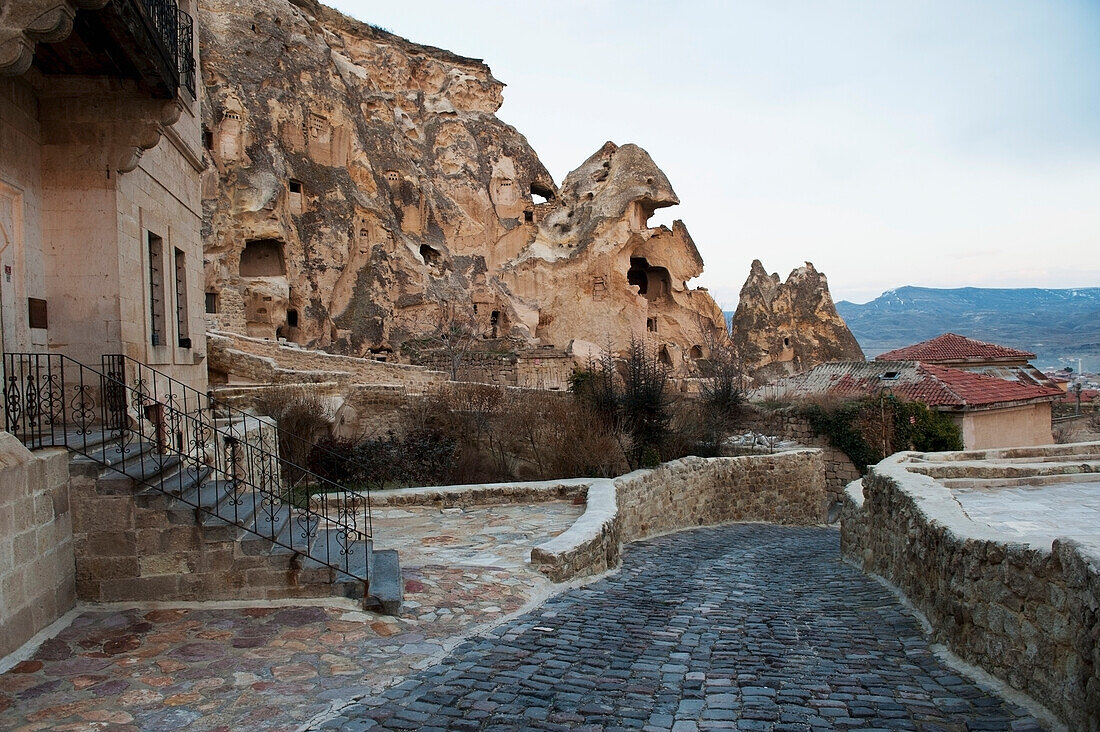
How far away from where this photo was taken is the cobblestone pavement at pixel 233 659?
4.11m

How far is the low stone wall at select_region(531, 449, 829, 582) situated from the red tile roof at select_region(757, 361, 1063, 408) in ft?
19.2

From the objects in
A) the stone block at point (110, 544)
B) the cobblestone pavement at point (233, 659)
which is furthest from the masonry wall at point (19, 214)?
the cobblestone pavement at point (233, 659)

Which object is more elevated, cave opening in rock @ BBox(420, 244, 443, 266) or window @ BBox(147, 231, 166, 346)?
cave opening in rock @ BBox(420, 244, 443, 266)

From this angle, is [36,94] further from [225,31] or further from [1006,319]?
[1006,319]

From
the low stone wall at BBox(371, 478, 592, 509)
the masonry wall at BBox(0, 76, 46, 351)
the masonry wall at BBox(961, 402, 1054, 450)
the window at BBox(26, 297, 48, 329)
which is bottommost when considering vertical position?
the masonry wall at BBox(961, 402, 1054, 450)

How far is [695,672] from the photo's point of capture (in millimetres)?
4891

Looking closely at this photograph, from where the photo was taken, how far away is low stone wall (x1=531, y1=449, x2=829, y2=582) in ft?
25.8

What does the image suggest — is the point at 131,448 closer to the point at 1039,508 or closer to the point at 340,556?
the point at 340,556

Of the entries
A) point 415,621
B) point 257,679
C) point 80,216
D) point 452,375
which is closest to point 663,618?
point 415,621

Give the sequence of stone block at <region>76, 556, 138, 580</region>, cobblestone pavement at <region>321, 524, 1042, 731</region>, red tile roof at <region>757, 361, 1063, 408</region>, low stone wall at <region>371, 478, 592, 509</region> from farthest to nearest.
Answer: red tile roof at <region>757, 361, 1063, 408</region> → low stone wall at <region>371, 478, 592, 509</region> → stone block at <region>76, 556, 138, 580</region> → cobblestone pavement at <region>321, 524, 1042, 731</region>

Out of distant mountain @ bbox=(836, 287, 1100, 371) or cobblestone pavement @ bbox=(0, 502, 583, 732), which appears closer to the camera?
cobblestone pavement @ bbox=(0, 502, 583, 732)

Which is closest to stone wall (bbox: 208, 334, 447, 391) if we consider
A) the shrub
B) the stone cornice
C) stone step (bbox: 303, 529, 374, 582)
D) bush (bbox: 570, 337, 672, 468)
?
the shrub

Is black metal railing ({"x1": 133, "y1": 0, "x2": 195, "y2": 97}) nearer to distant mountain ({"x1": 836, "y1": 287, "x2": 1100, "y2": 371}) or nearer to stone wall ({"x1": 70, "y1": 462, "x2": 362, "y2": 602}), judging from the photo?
stone wall ({"x1": 70, "y1": 462, "x2": 362, "y2": 602})

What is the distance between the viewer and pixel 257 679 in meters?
4.58
